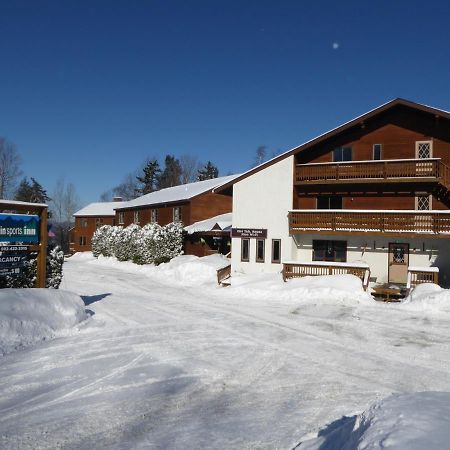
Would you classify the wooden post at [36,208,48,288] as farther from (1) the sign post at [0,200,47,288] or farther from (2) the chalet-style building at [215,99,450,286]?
(2) the chalet-style building at [215,99,450,286]

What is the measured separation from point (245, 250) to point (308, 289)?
6543mm

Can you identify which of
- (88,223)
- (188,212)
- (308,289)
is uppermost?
(188,212)

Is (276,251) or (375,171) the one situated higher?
(375,171)

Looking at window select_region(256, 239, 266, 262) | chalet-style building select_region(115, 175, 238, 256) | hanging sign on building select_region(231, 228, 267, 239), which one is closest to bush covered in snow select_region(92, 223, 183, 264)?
chalet-style building select_region(115, 175, 238, 256)

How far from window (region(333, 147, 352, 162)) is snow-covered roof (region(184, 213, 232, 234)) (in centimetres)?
1037

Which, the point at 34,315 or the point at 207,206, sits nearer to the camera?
the point at 34,315

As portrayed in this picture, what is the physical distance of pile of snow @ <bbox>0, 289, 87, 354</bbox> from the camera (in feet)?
32.8

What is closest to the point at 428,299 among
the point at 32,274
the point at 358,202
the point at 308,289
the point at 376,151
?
the point at 308,289

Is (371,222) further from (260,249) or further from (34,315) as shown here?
(34,315)

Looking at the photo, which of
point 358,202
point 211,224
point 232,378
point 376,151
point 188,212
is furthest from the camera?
point 188,212

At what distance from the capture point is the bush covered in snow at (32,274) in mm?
12555

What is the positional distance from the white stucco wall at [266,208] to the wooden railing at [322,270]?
2072 mm

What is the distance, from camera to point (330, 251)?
2320 centimetres

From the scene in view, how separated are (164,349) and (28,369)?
123 inches
